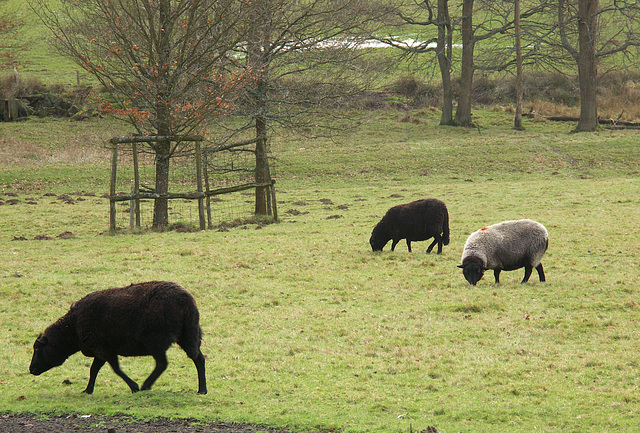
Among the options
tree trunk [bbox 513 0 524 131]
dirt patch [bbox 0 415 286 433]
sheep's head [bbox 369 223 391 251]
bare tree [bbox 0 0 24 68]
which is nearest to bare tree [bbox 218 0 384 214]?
sheep's head [bbox 369 223 391 251]

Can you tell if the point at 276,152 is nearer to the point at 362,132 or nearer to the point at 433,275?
the point at 362,132

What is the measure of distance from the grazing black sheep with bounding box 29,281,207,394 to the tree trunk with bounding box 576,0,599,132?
135 feet

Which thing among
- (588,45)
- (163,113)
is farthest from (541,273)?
(588,45)

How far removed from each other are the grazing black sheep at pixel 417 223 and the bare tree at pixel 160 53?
267 inches

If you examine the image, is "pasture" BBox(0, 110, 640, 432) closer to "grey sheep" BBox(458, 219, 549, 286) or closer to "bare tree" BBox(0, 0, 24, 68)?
"grey sheep" BBox(458, 219, 549, 286)

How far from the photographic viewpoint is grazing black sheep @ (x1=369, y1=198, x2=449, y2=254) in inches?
637

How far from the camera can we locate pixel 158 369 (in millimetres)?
7707

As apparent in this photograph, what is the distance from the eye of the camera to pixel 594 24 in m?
41.3

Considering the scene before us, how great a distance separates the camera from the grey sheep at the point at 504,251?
12891 millimetres

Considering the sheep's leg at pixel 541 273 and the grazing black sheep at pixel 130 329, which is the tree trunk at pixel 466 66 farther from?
the grazing black sheep at pixel 130 329

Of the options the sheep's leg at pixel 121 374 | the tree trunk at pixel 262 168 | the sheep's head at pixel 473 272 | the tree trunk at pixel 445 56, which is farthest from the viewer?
the tree trunk at pixel 445 56

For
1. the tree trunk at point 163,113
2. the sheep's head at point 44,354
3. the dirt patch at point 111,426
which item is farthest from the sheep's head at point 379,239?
the dirt patch at point 111,426

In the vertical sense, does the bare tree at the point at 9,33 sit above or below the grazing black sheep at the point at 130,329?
above

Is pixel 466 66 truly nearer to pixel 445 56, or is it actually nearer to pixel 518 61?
pixel 445 56
